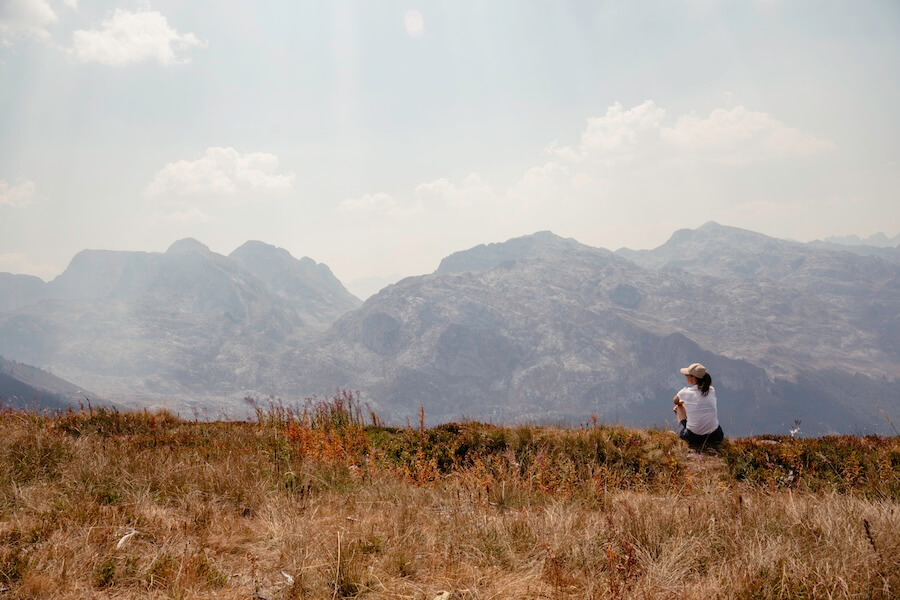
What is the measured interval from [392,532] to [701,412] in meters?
7.79

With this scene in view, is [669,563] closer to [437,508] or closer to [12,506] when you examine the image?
[437,508]

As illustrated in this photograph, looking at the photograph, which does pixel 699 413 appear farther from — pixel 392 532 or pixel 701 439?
pixel 392 532

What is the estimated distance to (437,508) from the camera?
5883 mm

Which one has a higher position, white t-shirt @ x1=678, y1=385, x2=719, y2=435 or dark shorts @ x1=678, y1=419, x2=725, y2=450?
white t-shirt @ x1=678, y1=385, x2=719, y2=435

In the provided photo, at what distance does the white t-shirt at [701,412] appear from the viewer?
997cm

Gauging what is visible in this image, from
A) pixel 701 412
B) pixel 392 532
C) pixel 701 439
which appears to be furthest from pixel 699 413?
pixel 392 532

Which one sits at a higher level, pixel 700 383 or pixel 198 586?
pixel 700 383

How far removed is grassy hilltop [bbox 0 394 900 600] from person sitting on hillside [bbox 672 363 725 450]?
1730 mm

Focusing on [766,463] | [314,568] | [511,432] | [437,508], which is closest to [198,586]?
[314,568]

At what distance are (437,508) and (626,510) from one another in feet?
7.07

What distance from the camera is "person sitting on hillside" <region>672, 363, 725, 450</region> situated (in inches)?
393

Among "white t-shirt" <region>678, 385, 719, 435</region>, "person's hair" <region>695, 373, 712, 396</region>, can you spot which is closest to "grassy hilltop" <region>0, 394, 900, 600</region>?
"white t-shirt" <region>678, 385, 719, 435</region>

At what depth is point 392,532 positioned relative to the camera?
15.3 feet

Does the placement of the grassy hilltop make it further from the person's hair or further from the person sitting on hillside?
the person's hair
